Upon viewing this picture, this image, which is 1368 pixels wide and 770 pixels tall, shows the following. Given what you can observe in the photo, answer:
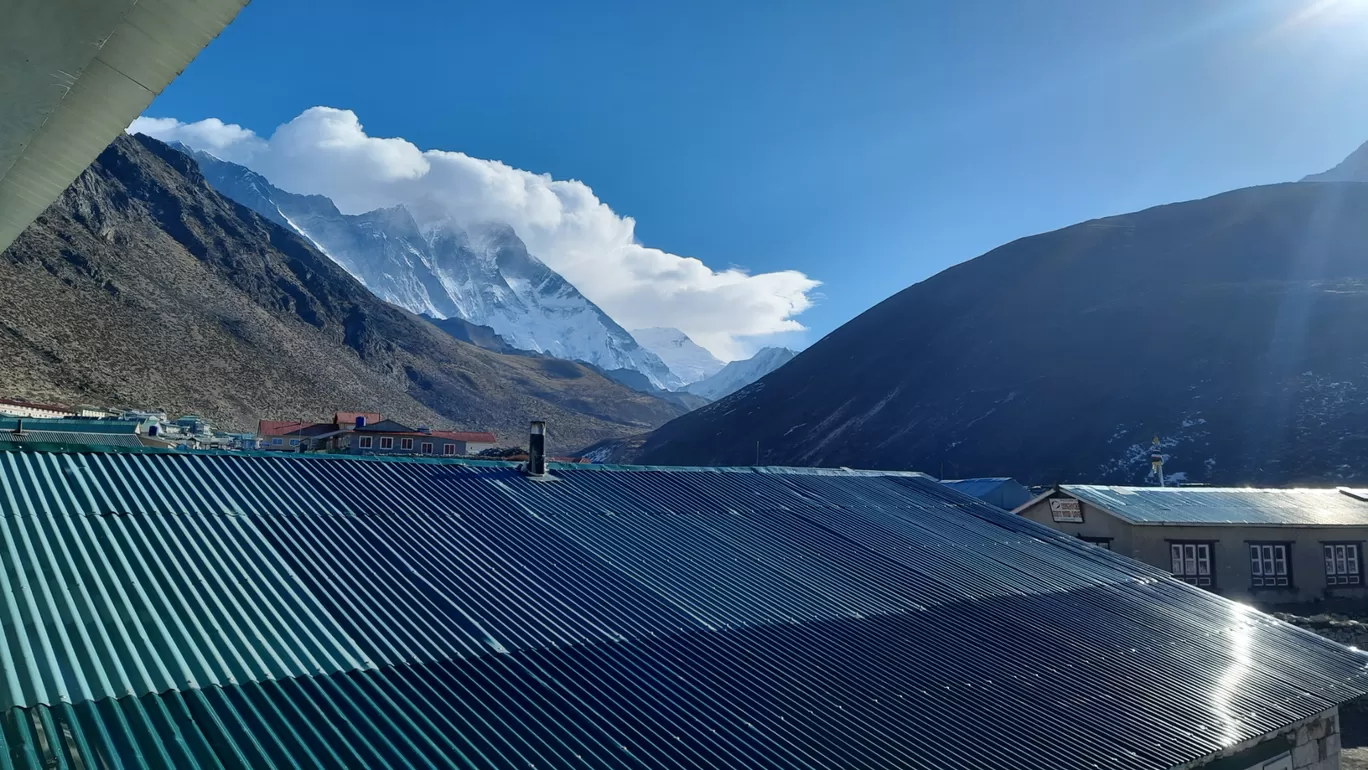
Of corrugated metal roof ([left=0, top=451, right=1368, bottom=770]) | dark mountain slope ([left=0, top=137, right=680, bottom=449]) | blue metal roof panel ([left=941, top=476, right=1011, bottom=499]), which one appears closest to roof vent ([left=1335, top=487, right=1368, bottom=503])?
blue metal roof panel ([left=941, top=476, right=1011, bottom=499])

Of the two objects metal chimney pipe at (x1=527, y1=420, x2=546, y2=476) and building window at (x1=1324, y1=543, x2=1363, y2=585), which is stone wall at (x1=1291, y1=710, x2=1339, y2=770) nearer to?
metal chimney pipe at (x1=527, y1=420, x2=546, y2=476)

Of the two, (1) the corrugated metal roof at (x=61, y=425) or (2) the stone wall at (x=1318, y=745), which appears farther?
(2) the stone wall at (x=1318, y=745)

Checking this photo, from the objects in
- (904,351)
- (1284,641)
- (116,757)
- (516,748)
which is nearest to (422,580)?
(516,748)

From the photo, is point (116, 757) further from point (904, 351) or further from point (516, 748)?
point (904, 351)

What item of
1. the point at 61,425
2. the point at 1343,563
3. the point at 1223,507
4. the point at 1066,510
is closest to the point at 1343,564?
the point at 1343,563

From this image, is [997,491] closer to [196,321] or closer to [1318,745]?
[1318,745]

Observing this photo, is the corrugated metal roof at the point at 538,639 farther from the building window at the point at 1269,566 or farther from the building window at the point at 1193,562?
the building window at the point at 1269,566

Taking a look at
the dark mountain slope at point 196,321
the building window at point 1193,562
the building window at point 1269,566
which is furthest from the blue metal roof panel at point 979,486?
the dark mountain slope at point 196,321

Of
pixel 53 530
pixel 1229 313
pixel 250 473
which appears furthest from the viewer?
pixel 1229 313
